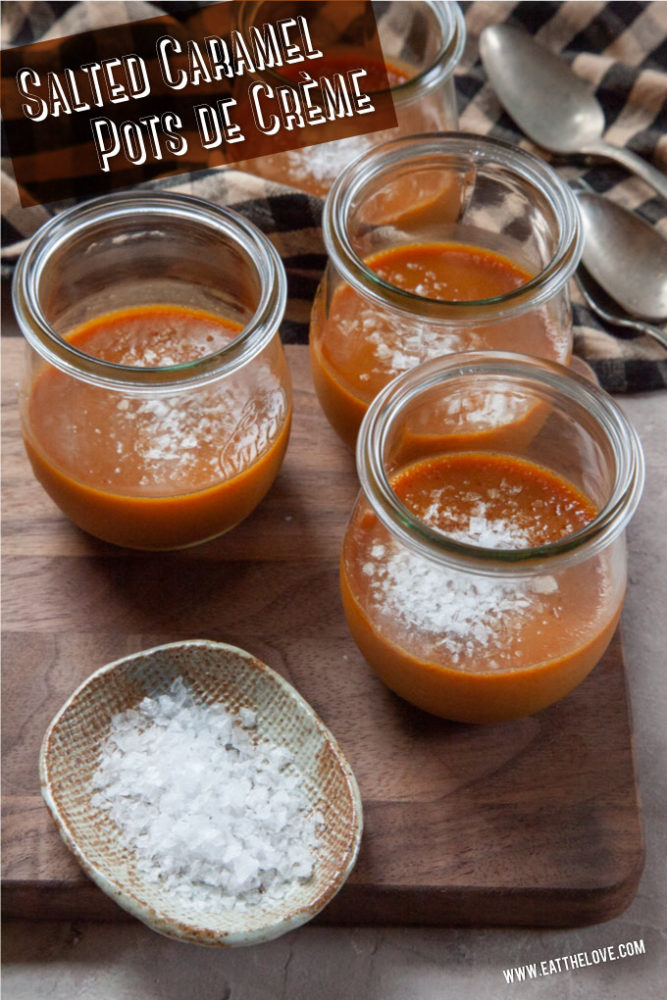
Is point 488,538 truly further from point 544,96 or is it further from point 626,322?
point 544,96

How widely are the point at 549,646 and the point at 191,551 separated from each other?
0.44 meters

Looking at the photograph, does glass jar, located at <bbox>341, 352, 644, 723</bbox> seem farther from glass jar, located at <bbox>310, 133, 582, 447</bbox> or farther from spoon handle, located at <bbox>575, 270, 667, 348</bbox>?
spoon handle, located at <bbox>575, 270, 667, 348</bbox>

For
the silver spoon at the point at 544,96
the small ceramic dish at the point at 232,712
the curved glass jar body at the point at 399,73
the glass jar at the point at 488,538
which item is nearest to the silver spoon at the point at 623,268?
the silver spoon at the point at 544,96

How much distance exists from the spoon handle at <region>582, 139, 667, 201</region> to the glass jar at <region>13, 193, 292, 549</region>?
71 centimetres

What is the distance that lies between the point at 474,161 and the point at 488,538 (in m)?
0.47

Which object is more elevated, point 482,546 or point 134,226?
point 134,226

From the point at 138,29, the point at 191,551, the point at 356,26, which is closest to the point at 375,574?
the point at 191,551

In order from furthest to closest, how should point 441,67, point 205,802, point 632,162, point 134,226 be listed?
point 632,162, point 441,67, point 134,226, point 205,802

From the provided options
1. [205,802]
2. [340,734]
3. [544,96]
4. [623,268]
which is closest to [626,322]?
[623,268]

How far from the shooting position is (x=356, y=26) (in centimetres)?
168

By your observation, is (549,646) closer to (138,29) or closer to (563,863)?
(563,863)

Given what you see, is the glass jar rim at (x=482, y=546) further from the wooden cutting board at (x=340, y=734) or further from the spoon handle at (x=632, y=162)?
the spoon handle at (x=632, y=162)

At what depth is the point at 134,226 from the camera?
128cm

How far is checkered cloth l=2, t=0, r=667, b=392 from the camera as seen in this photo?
5.06 ft
